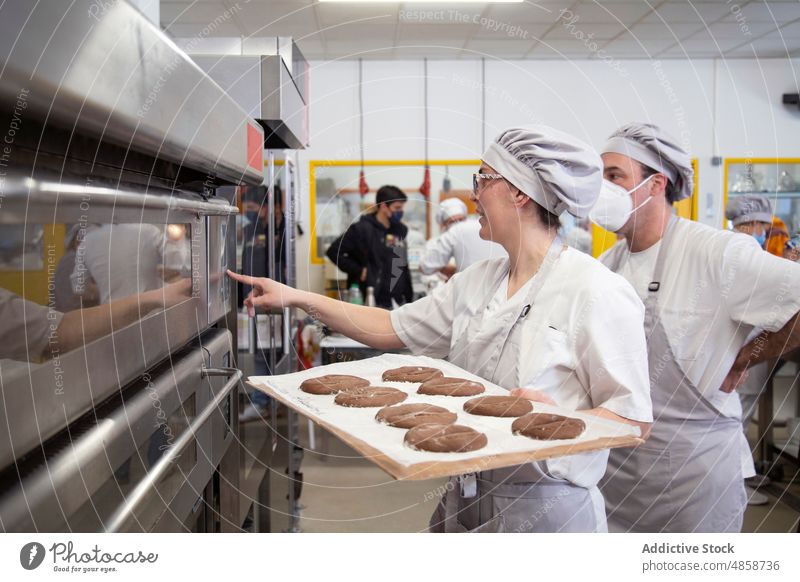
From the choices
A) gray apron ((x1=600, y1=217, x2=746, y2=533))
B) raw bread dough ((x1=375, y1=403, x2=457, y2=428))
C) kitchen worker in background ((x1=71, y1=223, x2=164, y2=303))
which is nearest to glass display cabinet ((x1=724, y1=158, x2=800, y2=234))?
gray apron ((x1=600, y1=217, x2=746, y2=533))

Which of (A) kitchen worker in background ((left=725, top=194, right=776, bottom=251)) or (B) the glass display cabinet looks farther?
(A) kitchen worker in background ((left=725, top=194, right=776, bottom=251))

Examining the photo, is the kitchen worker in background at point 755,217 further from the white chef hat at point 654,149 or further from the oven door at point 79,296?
the oven door at point 79,296

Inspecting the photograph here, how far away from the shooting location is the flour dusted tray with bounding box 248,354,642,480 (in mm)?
723

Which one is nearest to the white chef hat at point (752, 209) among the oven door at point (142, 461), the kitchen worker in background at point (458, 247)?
the kitchen worker in background at point (458, 247)

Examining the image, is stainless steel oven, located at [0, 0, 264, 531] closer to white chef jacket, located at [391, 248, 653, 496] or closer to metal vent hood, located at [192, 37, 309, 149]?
metal vent hood, located at [192, 37, 309, 149]

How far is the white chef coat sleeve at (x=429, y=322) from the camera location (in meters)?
1.22

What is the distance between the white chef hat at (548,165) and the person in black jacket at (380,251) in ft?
1.00

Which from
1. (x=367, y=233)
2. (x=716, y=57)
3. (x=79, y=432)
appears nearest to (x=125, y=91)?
(x=79, y=432)

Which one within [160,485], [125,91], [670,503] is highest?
[125,91]

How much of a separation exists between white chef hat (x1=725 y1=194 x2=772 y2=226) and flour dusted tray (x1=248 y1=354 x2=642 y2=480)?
2.00 meters

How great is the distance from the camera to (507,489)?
97cm

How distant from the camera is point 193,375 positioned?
88 cm

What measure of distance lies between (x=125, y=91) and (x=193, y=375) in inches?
18.1
